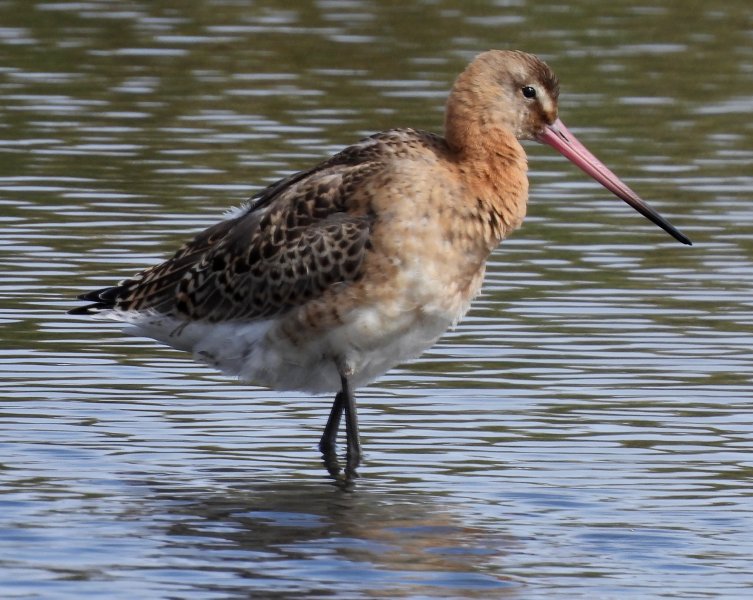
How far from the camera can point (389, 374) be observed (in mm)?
12219

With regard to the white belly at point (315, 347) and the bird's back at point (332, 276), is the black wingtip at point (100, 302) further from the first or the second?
the white belly at point (315, 347)

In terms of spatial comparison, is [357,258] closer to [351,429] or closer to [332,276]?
[332,276]

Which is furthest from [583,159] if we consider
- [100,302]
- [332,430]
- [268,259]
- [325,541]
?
[325,541]

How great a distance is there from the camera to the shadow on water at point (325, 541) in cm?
860

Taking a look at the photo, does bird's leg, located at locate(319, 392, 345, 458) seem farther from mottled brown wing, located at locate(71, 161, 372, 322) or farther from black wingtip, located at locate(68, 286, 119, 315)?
black wingtip, located at locate(68, 286, 119, 315)

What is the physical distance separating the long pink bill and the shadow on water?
2088 mm

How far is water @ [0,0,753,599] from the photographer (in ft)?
29.6

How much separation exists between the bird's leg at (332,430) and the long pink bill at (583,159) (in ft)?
5.45

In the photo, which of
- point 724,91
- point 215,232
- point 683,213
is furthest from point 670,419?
point 724,91

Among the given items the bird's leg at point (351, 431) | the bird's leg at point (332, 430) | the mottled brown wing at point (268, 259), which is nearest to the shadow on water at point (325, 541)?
the bird's leg at point (351, 431)

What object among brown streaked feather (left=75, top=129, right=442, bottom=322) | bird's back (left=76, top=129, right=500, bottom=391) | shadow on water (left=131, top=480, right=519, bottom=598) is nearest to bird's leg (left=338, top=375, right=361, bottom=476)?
bird's back (left=76, top=129, right=500, bottom=391)

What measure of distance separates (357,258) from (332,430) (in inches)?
39.0

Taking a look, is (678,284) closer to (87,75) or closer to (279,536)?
(279,536)

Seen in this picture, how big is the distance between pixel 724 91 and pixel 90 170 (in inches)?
240
